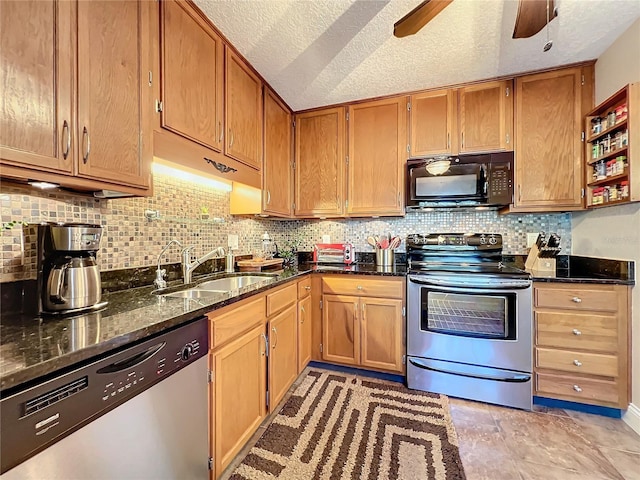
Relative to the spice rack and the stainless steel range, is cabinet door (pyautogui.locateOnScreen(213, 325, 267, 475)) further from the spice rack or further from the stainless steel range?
the spice rack

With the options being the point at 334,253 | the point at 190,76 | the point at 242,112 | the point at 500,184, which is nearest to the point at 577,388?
the point at 500,184

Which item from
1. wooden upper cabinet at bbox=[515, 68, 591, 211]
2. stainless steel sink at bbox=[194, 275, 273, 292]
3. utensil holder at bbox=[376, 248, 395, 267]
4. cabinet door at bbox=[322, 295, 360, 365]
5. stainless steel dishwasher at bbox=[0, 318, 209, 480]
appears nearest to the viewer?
stainless steel dishwasher at bbox=[0, 318, 209, 480]

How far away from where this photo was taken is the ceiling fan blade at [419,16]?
3.74 ft

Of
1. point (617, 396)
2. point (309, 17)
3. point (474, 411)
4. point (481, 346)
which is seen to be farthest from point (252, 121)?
point (617, 396)

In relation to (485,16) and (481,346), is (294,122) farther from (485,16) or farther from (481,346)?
(481,346)

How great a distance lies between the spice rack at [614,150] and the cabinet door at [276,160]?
91.6 inches

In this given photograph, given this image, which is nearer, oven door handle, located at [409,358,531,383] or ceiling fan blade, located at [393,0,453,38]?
ceiling fan blade, located at [393,0,453,38]

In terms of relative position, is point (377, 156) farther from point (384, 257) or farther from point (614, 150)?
point (614, 150)

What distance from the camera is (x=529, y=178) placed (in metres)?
2.15

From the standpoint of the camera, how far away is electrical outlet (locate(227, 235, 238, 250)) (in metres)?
2.25

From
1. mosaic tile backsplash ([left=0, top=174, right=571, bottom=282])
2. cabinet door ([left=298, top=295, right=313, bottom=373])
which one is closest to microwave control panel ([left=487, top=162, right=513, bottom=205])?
mosaic tile backsplash ([left=0, top=174, right=571, bottom=282])

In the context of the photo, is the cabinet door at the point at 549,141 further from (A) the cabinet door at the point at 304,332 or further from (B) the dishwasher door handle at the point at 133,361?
(B) the dishwasher door handle at the point at 133,361

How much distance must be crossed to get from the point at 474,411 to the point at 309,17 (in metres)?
2.65

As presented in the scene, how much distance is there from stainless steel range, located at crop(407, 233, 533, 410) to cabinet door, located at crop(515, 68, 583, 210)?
0.68 metres
